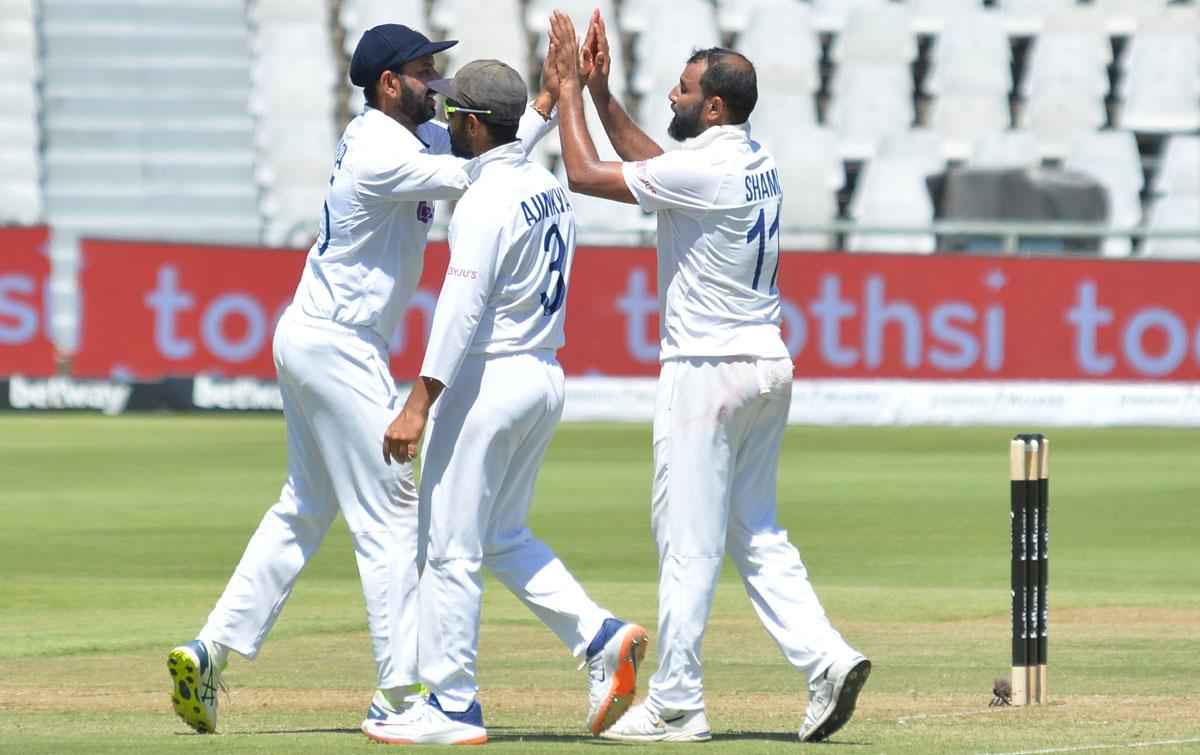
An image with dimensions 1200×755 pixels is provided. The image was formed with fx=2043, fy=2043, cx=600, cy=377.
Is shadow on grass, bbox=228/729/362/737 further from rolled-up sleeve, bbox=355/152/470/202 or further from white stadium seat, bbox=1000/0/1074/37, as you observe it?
white stadium seat, bbox=1000/0/1074/37

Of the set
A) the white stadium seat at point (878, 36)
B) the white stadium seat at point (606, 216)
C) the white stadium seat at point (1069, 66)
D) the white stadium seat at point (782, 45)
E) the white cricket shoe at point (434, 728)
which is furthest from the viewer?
the white stadium seat at point (1069, 66)

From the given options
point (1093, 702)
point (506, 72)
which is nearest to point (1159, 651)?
point (1093, 702)

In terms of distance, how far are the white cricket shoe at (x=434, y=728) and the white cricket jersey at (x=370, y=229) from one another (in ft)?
4.05

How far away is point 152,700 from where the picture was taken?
7.58m

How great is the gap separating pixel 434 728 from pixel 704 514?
108 cm

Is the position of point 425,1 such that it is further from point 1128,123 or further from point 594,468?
point 594,468

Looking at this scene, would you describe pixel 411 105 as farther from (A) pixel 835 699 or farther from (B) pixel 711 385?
A: (A) pixel 835 699

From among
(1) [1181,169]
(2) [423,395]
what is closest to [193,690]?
(2) [423,395]

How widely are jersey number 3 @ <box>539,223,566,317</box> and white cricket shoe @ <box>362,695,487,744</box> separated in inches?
50.0

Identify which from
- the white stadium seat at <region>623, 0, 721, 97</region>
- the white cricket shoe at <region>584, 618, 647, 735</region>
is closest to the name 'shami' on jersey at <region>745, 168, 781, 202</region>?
the white cricket shoe at <region>584, 618, 647, 735</region>

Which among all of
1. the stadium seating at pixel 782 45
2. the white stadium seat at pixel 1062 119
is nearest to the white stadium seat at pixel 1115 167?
the white stadium seat at pixel 1062 119

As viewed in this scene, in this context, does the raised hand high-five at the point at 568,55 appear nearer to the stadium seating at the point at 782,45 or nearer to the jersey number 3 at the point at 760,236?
the jersey number 3 at the point at 760,236

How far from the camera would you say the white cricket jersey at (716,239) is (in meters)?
6.46

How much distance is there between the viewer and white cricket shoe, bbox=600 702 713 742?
6.47 metres
